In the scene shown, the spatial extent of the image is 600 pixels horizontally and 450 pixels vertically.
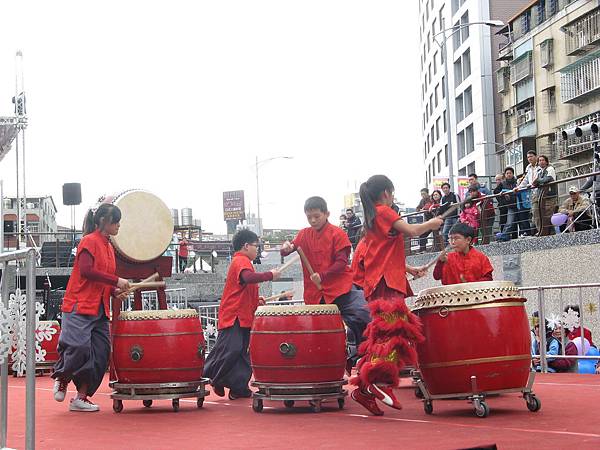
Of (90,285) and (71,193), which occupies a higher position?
(71,193)

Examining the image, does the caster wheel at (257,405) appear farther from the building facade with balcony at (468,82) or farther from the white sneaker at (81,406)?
the building facade with balcony at (468,82)

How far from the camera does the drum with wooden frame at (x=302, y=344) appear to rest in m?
7.17

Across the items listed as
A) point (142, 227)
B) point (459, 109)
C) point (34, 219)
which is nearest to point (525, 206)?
point (142, 227)

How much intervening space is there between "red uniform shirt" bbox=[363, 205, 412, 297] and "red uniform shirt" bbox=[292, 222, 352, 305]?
3.79ft

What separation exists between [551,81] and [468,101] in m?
11.4

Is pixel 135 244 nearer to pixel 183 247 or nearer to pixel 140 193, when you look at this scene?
pixel 140 193

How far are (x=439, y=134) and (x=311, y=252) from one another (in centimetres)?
5205

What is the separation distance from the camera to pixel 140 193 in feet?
28.2

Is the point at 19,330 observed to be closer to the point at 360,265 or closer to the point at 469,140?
the point at 360,265

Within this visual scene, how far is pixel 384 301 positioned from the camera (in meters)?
6.41

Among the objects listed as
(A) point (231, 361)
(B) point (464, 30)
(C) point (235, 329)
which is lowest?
(A) point (231, 361)

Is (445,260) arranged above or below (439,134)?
below

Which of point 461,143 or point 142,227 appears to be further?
point 461,143

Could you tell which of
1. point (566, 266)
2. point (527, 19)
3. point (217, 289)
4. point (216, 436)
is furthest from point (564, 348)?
point (527, 19)
